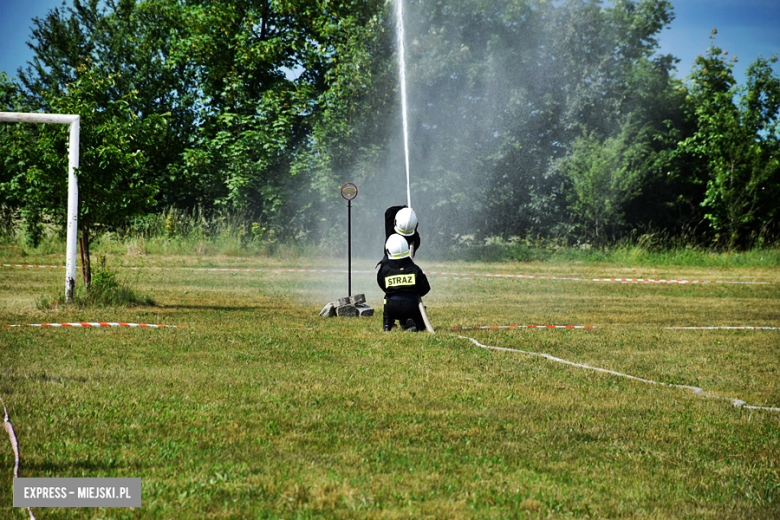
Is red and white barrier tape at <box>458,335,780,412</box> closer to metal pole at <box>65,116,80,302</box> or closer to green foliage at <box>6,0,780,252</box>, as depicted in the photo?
metal pole at <box>65,116,80,302</box>

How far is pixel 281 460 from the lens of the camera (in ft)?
13.2

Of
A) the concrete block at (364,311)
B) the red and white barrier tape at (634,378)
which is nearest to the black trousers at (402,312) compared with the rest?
the red and white barrier tape at (634,378)

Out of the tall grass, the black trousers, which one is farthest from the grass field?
the tall grass

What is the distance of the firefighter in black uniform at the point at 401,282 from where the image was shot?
29.1 ft

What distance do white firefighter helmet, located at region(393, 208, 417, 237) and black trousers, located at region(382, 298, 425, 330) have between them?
93cm

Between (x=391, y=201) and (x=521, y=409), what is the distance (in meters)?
23.4

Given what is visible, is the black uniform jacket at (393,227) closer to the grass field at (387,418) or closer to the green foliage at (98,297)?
the grass field at (387,418)

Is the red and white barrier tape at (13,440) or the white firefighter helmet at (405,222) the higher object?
the white firefighter helmet at (405,222)

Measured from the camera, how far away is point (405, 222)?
8984 millimetres

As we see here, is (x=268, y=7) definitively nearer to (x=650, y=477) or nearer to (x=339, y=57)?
(x=339, y=57)

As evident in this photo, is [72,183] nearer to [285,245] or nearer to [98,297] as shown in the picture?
[98,297]

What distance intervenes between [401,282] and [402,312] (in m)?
0.43

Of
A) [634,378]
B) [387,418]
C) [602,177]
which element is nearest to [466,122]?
[602,177]

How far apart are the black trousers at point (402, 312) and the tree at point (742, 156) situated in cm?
2259
